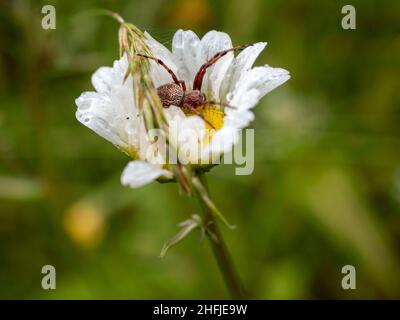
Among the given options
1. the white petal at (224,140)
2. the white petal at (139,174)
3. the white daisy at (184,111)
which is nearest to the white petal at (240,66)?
the white daisy at (184,111)

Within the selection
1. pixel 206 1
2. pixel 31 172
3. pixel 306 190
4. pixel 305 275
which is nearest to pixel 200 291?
pixel 305 275

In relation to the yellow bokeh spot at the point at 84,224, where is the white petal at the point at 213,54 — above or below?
above

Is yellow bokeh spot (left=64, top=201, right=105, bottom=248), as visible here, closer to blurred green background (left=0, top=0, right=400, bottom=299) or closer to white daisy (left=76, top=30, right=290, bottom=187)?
blurred green background (left=0, top=0, right=400, bottom=299)

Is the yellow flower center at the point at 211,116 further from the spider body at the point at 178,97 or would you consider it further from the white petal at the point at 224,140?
the white petal at the point at 224,140

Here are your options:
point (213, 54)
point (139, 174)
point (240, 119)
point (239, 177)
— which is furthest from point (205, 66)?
point (239, 177)

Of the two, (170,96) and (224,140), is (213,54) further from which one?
(224,140)

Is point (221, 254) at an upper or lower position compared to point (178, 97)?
lower

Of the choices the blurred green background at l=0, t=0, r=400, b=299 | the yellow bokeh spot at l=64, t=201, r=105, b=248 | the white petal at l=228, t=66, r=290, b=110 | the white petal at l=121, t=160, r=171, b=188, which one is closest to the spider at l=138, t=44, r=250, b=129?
the white petal at l=228, t=66, r=290, b=110
